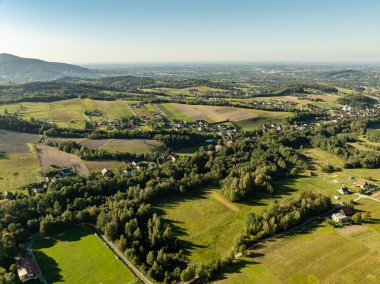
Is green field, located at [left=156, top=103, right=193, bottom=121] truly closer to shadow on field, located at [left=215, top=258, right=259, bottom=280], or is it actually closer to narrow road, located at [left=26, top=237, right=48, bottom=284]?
narrow road, located at [left=26, top=237, right=48, bottom=284]

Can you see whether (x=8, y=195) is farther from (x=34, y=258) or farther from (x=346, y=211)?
(x=346, y=211)

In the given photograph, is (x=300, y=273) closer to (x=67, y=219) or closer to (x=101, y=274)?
(x=101, y=274)

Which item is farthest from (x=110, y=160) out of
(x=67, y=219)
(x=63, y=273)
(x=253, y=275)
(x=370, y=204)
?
(x=370, y=204)

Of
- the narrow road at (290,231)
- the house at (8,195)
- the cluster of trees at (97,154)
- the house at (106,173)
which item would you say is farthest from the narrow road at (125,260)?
the cluster of trees at (97,154)

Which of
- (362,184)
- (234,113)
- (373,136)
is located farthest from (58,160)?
(373,136)

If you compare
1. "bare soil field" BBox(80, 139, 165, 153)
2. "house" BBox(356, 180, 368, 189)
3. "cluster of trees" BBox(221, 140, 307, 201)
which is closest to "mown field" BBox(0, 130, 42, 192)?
"bare soil field" BBox(80, 139, 165, 153)
